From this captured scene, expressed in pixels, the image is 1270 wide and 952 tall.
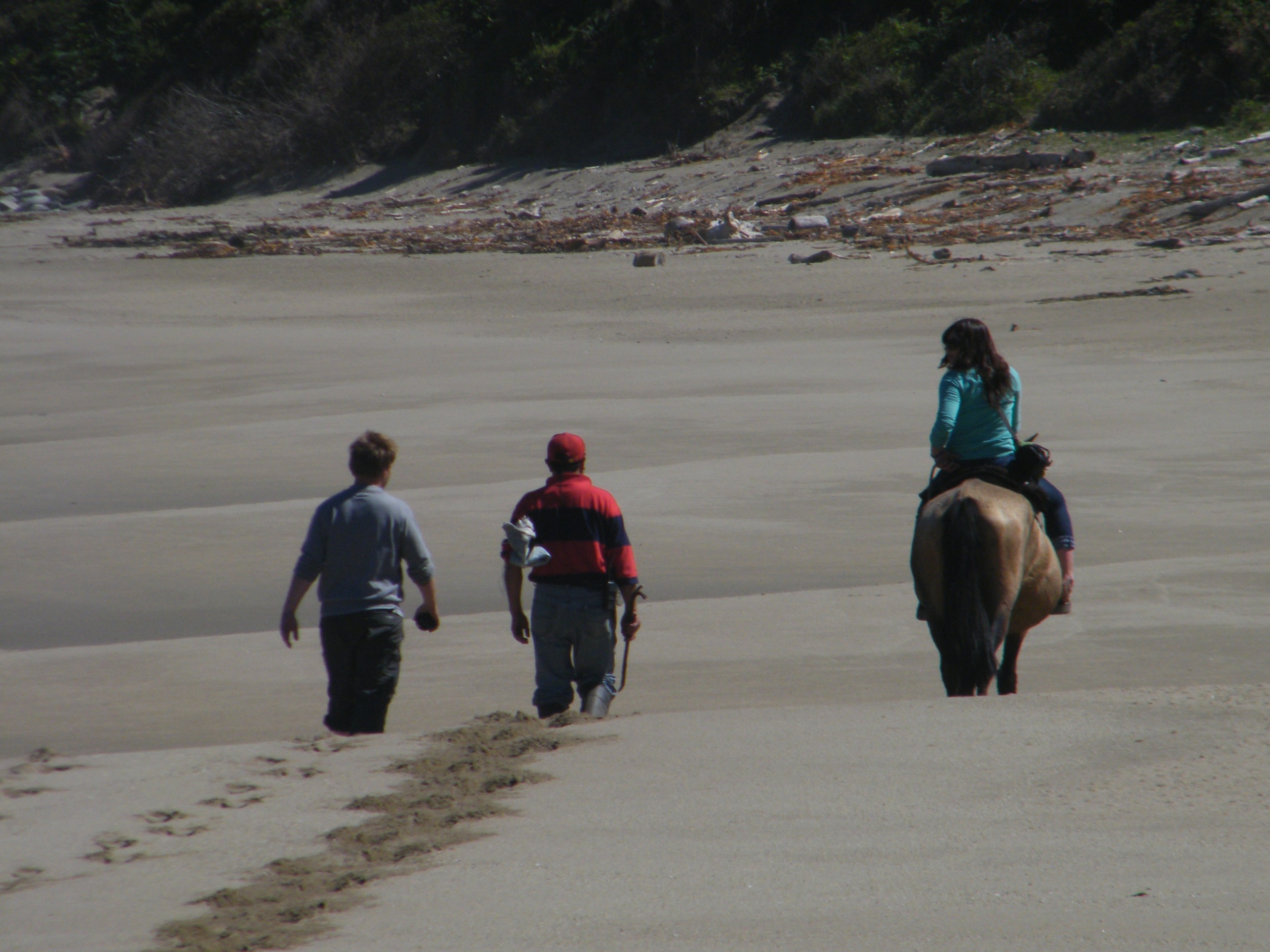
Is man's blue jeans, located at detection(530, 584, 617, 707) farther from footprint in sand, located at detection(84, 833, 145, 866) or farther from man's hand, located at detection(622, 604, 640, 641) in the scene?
footprint in sand, located at detection(84, 833, 145, 866)

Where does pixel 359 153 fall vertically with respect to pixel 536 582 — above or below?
above

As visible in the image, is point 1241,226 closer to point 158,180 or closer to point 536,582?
point 536,582

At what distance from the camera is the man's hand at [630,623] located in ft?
17.5

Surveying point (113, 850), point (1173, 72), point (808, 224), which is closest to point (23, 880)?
point (113, 850)

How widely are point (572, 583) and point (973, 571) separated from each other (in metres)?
1.65

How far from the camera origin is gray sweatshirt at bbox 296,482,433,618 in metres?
5.06

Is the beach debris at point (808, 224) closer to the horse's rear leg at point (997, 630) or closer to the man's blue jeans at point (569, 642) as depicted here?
the horse's rear leg at point (997, 630)

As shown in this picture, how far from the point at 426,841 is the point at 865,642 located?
361 centimetres

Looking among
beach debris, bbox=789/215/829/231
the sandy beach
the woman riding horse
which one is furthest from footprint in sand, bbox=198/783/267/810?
beach debris, bbox=789/215/829/231

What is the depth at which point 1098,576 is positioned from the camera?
7.74 meters

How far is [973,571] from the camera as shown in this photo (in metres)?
5.36

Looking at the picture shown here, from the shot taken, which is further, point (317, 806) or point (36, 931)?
point (317, 806)

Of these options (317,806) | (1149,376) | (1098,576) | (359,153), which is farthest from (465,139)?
(317,806)

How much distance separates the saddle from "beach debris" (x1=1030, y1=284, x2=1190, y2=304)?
1269cm
